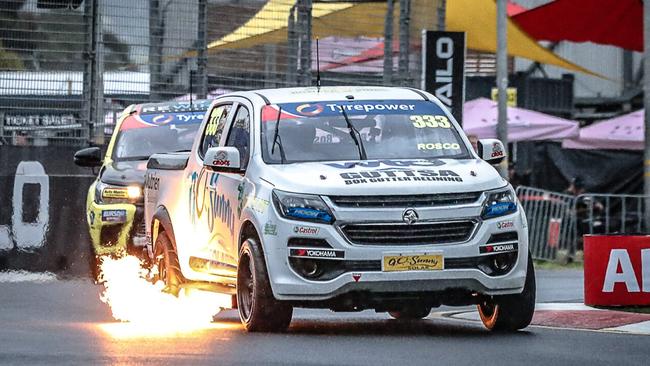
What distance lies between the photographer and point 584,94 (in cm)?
4700

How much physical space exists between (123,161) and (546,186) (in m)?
16.5

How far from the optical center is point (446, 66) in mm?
22109

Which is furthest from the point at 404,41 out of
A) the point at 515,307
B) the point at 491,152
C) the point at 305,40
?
the point at 515,307

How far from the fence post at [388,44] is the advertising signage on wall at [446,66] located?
1.92m

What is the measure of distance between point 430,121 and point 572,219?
540 inches

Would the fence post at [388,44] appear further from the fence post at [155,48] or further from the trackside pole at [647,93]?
the trackside pole at [647,93]

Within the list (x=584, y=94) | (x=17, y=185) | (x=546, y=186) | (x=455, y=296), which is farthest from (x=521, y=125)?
(x=455, y=296)

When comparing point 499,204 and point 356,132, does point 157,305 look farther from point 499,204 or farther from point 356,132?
point 499,204

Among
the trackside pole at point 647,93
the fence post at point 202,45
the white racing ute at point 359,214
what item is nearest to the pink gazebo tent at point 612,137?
the fence post at point 202,45

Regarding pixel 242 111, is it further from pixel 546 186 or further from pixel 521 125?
pixel 546 186

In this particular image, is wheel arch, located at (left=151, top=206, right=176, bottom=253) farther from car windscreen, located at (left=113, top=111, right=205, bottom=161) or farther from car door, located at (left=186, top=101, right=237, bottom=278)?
car windscreen, located at (left=113, top=111, right=205, bottom=161)

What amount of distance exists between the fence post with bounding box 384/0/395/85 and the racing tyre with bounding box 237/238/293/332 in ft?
40.9

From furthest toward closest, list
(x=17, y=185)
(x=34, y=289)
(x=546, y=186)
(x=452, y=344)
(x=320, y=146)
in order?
1. (x=546, y=186)
2. (x=17, y=185)
3. (x=34, y=289)
4. (x=320, y=146)
5. (x=452, y=344)

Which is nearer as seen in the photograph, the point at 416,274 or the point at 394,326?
the point at 416,274
